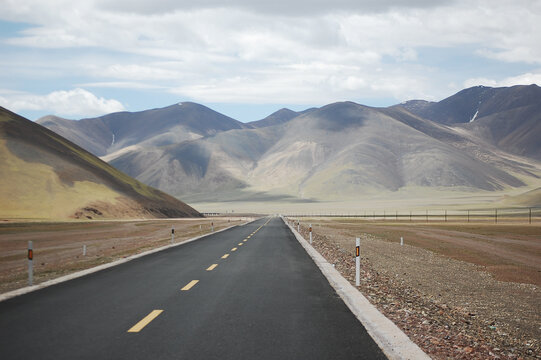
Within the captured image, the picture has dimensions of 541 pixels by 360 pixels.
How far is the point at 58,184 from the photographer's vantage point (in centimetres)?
9362

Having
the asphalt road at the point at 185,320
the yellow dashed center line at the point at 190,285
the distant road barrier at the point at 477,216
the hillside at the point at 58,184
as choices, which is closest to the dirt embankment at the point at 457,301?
the asphalt road at the point at 185,320

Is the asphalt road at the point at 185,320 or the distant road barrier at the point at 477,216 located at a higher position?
the asphalt road at the point at 185,320

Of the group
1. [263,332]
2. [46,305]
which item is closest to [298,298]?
[263,332]

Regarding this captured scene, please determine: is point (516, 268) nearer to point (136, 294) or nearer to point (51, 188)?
point (136, 294)

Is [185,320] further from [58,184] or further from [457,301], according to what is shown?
[58,184]

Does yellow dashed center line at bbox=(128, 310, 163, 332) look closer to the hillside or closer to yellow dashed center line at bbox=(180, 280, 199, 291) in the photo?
yellow dashed center line at bbox=(180, 280, 199, 291)

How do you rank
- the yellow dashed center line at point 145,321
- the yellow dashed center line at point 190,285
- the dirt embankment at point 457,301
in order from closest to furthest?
1. the dirt embankment at point 457,301
2. the yellow dashed center line at point 145,321
3. the yellow dashed center line at point 190,285

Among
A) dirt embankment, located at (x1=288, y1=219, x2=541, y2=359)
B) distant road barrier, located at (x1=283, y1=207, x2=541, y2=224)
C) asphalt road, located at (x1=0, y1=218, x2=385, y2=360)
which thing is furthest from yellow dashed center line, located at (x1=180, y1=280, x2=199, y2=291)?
distant road barrier, located at (x1=283, y1=207, x2=541, y2=224)

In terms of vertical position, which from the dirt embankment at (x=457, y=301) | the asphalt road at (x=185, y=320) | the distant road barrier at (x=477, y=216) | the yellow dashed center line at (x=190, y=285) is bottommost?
the distant road barrier at (x=477, y=216)

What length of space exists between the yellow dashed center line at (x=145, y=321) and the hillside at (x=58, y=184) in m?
74.5

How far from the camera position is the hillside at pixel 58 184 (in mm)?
84625

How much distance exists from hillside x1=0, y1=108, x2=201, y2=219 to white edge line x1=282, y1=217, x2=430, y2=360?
74793mm

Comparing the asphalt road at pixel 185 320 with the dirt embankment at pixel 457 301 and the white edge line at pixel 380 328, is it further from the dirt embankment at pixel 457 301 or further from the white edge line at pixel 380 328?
the dirt embankment at pixel 457 301

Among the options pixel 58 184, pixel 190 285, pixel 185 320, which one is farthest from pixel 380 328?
pixel 58 184
